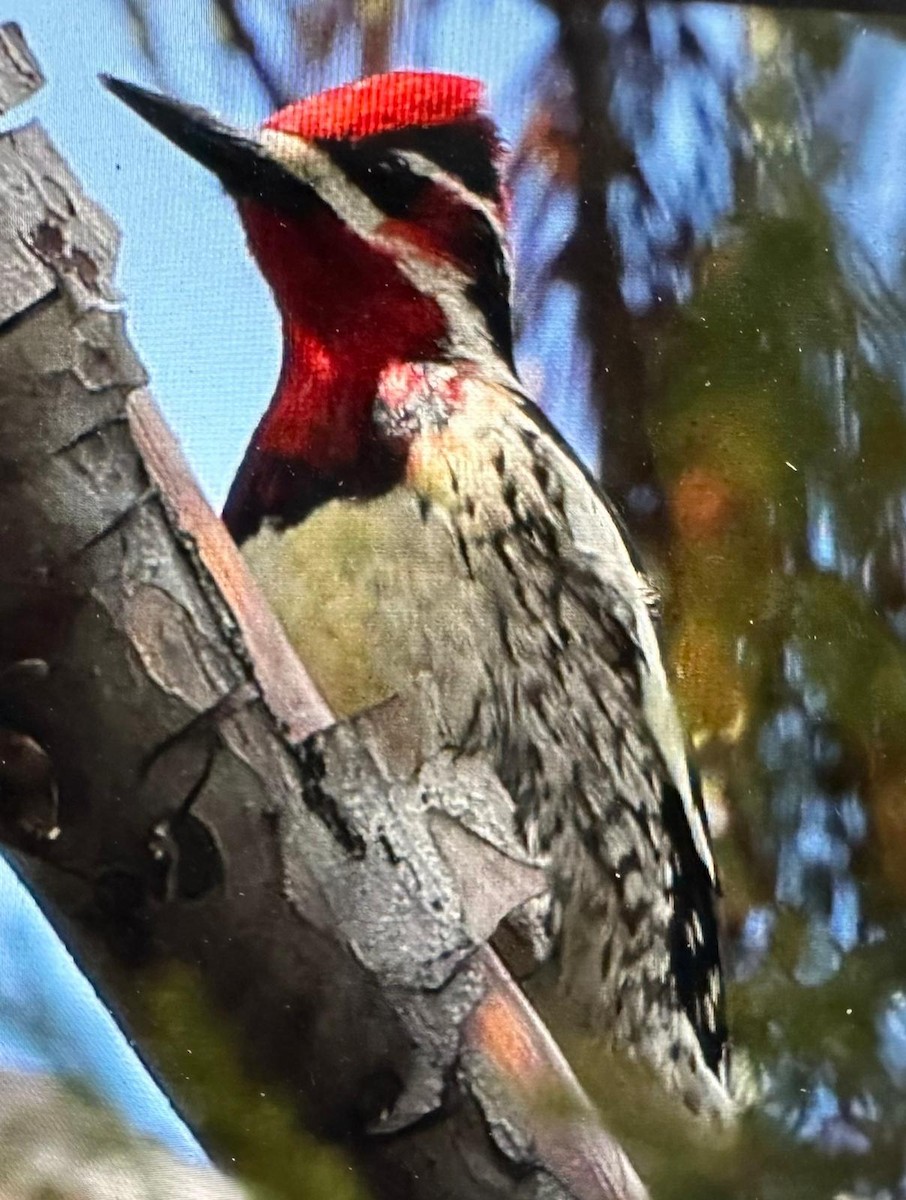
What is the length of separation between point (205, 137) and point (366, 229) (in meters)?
0.09

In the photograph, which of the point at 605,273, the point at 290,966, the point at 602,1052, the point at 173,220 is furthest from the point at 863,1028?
the point at 173,220

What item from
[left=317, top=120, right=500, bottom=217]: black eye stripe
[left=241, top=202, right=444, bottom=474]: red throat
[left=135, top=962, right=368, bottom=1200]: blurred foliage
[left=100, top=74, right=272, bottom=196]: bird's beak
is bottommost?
[left=135, top=962, right=368, bottom=1200]: blurred foliage

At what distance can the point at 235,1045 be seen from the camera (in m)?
0.61

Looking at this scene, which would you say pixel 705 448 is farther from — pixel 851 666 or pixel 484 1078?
pixel 484 1078

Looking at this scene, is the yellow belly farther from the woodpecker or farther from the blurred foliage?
the blurred foliage

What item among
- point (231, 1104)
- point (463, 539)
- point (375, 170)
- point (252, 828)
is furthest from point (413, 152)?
point (231, 1104)

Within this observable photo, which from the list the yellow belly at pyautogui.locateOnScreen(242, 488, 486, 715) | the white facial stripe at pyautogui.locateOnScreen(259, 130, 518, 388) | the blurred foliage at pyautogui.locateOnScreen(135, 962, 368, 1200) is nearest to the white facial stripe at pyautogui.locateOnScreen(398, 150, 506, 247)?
the white facial stripe at pyautogui.locateOnScreen(259, 130, 518, 388)

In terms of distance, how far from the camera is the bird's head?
2.03 ft

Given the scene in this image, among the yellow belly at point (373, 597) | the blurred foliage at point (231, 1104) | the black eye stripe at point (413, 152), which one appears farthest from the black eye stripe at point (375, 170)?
the blurred foliage at point (231, 1104)

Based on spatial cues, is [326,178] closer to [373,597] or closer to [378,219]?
[378,219]

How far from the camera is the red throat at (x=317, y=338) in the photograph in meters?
0.63

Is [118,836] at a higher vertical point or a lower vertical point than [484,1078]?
higher

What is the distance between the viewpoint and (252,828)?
0.61 meters

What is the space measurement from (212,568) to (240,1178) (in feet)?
0.93
